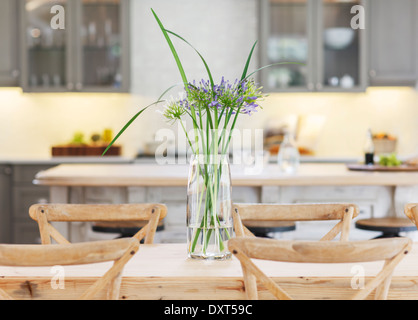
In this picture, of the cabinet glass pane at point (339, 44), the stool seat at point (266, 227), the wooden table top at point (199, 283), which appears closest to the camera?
the wooden table top at point (199, 283)

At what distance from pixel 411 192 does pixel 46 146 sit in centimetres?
335

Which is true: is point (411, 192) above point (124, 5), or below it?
below

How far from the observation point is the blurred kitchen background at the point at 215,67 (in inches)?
190

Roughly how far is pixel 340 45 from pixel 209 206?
3655 mm

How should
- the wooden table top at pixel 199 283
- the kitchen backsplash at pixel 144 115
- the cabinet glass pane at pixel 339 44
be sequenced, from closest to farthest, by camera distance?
the wooden table top at pixel 199 283 → the cabinet glass pane at pixel 339 44 → the kitchen backsplash at pixel 144 115

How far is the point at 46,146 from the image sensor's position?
5.22 metres

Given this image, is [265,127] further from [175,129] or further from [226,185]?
[226,185]

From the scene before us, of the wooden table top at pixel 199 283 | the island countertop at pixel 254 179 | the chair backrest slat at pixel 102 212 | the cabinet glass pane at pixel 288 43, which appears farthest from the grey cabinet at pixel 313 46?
the wooden table top at pixel 199 283

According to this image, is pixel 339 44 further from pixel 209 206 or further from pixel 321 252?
pixel 321 252

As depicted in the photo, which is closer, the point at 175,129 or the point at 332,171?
the point at 332,171

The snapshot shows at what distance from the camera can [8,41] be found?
4793 mm

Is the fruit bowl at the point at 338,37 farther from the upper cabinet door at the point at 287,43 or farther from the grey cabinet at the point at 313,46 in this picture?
the upper cabinet door at the point at 287,43
